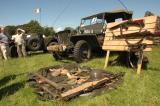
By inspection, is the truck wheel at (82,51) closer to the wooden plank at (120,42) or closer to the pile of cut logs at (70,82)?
the wooden plank at (120,42)

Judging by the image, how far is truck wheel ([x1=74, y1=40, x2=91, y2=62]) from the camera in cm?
1021

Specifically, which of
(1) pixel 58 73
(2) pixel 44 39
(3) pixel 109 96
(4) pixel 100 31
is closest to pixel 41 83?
(1) pixel 58 73

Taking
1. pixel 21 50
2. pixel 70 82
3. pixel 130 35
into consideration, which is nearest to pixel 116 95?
pixel 70 82

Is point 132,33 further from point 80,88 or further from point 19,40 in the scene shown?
point 19,40

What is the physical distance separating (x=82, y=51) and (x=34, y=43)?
536 centimetres

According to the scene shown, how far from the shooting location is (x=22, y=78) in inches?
304

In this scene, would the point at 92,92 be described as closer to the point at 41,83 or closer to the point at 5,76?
the point at 41,83

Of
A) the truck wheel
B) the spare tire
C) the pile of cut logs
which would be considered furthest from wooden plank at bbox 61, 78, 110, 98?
the spare tire

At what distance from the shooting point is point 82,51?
10500 mm

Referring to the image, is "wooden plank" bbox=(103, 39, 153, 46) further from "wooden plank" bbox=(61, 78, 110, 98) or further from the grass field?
"wooden plank" bbox=(61, 78, 110, 98)

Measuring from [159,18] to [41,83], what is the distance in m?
3.96

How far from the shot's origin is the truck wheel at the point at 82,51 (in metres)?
10.2

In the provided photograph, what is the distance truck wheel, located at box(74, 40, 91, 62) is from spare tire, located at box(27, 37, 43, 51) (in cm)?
512

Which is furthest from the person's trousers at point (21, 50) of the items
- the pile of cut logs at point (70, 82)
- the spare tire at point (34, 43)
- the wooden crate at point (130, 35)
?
the wooden crate at point (130, 35)
